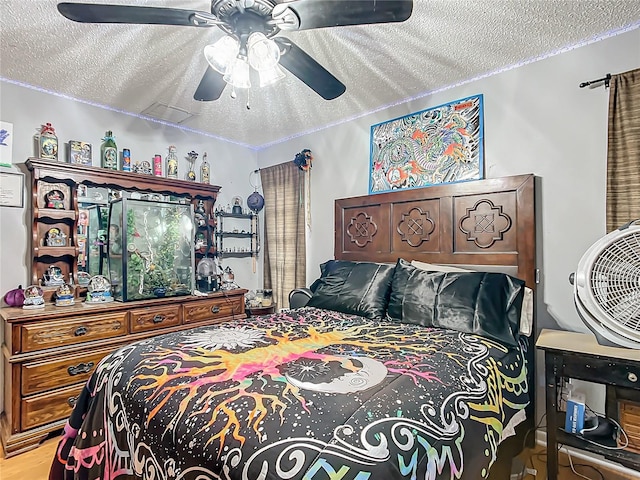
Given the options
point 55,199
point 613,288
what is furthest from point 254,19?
point 55,199

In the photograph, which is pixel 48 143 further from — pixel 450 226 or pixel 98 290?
pixel 450 226

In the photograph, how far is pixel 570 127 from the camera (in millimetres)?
2178

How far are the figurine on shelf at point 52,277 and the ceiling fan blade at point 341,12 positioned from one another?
2590mm

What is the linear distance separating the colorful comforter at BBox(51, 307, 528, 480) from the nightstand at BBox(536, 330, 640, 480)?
15cm

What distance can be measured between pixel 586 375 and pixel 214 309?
9.24 feet

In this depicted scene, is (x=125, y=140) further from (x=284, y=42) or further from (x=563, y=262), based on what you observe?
(x=563, y=262)

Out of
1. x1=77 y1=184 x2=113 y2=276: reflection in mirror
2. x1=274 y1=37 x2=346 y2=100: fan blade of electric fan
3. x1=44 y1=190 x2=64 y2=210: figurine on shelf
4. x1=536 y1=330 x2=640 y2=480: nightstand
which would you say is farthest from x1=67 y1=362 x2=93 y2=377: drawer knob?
x1=536 y1=330 x2=640 y2=480: nightstand

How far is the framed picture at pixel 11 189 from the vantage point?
2.53 meters


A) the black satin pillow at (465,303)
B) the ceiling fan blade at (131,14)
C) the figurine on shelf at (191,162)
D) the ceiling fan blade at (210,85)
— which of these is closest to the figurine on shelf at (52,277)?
the figurine on shelf at (191,162)

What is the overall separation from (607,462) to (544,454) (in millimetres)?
316

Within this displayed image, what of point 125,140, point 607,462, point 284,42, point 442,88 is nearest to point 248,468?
point 284,42

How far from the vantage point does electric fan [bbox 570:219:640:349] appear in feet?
5.29

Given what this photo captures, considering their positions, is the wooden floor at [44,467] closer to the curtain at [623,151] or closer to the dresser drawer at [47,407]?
the dresser drawer at [47,407]

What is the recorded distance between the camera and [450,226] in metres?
2.62
